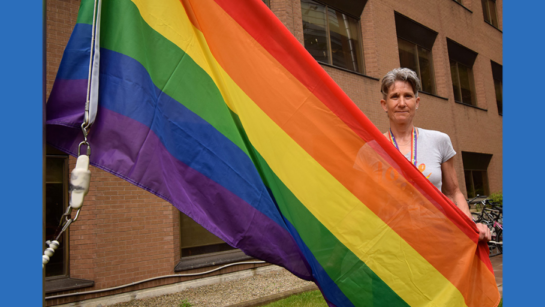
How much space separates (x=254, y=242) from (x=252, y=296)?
14.6 ft

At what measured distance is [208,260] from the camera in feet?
22.3

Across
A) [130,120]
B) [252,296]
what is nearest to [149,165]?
[130,120]

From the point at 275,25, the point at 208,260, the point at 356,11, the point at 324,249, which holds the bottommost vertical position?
the point at 208,260

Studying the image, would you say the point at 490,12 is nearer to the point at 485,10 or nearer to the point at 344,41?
the point at 485,10

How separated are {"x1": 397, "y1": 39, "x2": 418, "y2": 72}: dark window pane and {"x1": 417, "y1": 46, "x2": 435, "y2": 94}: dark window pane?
0.47 m

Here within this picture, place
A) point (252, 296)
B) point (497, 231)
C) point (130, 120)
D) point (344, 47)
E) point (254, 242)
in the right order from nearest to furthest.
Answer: point (130, 120), point (254, 242), point (252, 296), point (497, 231), point (344, 47)

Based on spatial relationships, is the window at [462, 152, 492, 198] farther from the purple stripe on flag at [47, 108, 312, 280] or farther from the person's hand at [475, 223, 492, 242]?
the purple stripe on flag at [47, 108, 312, 280]

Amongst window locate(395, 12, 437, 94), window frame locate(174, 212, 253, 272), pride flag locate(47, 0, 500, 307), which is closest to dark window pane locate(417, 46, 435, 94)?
window locate(395, 12, 437, 94)

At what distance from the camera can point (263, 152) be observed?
180 centimetres

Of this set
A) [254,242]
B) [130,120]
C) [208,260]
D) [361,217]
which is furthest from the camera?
[208,260]

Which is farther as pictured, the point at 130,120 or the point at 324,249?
the point at 324,249

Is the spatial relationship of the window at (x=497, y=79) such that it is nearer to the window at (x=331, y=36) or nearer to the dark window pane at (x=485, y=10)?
the dark window pane at (x=485, y=10)

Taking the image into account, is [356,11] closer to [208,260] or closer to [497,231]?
[497,231]

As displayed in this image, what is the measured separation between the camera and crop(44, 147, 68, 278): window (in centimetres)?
541
